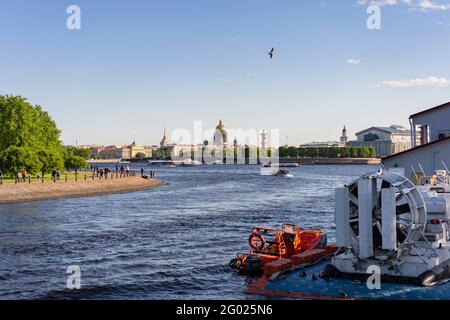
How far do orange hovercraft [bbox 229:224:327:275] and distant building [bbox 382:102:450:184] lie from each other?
8042 millimetres

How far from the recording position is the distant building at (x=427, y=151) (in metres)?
35.7

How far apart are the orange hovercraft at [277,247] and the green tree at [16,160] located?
60.5 metres

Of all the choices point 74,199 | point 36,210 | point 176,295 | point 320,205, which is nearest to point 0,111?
point 74,199

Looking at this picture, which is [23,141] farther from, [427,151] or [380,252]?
[380,252]

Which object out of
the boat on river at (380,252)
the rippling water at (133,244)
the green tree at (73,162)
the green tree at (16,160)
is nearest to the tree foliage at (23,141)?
the green tree at (16,160)

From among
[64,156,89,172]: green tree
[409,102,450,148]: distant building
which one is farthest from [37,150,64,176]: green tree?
[409,102,450,148]: distant building

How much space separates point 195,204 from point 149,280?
41.7 metres

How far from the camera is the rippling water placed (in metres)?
24.4

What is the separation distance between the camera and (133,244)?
1426 inches

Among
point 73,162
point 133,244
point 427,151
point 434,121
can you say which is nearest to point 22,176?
point 73,162

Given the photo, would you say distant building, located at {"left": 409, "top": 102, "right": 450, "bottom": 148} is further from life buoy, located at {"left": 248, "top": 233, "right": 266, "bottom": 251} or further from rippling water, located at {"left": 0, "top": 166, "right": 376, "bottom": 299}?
life buoy, located at {"left": 248, "top": 233, "right": 266, "bottom": 251}

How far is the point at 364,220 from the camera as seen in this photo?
2016cm
